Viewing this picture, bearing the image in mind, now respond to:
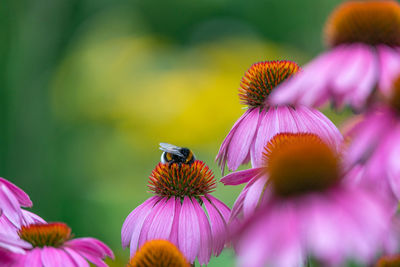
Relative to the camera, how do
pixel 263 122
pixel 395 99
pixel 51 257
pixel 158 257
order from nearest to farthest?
pixel 395 99 → pixel 158 257 → pixel 51 257 → pixel 263 122

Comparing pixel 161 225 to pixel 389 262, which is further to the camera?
pixel 161 225

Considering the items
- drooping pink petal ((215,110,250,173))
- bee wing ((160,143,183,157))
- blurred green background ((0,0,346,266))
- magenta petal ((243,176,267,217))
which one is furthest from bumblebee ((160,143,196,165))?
blurred green background ((0,0,346,266))

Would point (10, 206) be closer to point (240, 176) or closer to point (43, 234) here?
point (43, 234)

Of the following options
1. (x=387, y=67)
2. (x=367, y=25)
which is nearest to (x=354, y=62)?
(x=387, y=67)

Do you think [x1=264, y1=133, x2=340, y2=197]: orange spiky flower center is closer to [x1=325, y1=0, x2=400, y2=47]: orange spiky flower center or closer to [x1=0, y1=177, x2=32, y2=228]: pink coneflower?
[x1=325, y1=0, x2=400, y2=47]: orange spiky flower center

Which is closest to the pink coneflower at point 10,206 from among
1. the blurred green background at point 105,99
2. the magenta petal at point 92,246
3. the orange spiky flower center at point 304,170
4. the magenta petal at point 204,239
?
the magenta petal at point 92,246

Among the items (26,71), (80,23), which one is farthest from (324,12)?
(26,71)
